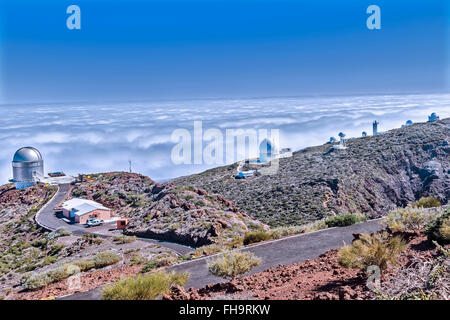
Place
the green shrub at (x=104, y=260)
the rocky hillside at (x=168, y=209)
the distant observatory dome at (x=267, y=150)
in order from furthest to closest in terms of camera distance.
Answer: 1. the distant observatory dome at (x=267, y=150)
2. the rocky hillside at (x=168, y=209)
3. the green shrub at (x=104, y=260)

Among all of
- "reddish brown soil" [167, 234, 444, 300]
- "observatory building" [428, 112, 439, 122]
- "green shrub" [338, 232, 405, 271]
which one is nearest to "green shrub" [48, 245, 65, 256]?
"reddish brown soil" [167, 234, 444, 300]

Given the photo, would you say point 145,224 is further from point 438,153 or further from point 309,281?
point 438,153

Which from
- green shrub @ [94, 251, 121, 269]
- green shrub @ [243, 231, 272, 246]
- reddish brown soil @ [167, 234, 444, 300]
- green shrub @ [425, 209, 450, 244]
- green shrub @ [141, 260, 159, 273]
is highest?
green shrub @ [425, 209, 450, 244]

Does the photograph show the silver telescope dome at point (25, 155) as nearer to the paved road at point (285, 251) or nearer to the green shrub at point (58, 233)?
the green shrub at point (58, 233)

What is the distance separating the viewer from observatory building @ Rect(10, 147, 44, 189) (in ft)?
Answer: 113

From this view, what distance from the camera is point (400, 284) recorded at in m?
4.27

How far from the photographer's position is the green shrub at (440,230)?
615cm

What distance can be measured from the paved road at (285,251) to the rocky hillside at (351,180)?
14.8m

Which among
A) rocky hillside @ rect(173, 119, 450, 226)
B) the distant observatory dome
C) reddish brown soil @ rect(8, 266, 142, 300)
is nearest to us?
reddish brown soil @ rect(8, 266, 142, 300)

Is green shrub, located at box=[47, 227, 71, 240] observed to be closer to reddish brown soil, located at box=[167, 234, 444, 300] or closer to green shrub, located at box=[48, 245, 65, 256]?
green shrub, located at box=[48, 245, 65, 256]

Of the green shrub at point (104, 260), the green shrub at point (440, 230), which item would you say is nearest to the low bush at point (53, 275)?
the green shrub at point (104, 260)

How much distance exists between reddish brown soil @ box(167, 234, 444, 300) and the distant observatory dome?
34717mm
